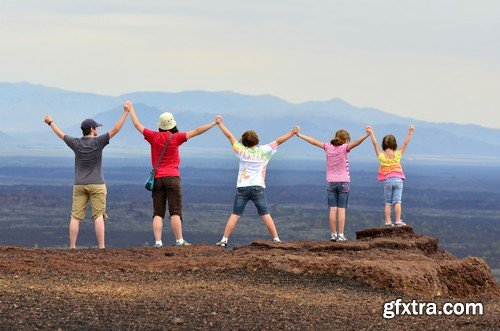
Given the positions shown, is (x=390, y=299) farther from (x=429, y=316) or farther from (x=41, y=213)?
(x=41, y=213)

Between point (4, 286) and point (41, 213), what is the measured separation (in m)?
113

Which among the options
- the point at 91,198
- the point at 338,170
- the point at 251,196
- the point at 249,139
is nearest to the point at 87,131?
the point at 91,198

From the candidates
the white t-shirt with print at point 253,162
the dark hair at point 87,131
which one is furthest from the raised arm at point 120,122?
the white t-shirt with print at point 253,162

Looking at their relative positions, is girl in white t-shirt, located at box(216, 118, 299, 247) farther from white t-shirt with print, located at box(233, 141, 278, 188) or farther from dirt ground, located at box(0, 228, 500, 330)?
dirt ground, located at box(0, 228, 500, 330)

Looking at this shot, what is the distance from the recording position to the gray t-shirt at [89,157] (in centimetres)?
1426

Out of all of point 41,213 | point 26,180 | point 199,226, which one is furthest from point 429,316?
point 26,180

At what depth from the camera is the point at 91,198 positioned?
47.3ft

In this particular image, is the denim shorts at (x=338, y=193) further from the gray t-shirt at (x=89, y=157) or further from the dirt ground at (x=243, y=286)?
the gray t-shirt at (x=89, y=157)

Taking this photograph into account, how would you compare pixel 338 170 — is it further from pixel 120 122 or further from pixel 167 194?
pixel 120 122

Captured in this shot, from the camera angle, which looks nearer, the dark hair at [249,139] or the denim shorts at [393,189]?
the dark hair at [249,139]

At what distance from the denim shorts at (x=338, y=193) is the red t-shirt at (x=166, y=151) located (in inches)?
90.8

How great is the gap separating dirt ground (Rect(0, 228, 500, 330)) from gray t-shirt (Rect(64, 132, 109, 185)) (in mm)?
909

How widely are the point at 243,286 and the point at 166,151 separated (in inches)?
120

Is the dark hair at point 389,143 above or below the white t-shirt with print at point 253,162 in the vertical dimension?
above
